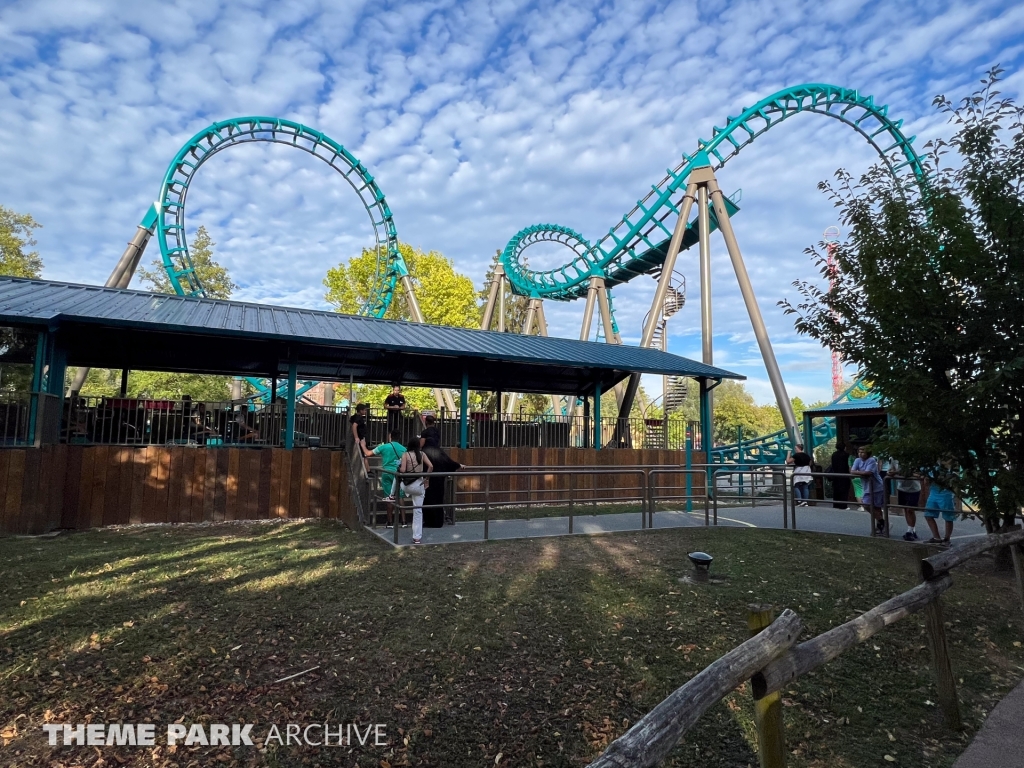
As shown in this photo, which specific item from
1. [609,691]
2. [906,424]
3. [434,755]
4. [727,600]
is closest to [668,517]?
[906,424]

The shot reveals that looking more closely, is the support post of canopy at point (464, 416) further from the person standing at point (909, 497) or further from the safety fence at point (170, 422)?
the person standing at point (909, 497)

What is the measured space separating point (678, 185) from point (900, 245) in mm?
17568

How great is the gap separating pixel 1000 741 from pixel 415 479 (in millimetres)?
6159

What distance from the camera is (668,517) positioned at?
1103cm

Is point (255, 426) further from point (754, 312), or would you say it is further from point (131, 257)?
point (754, 312)

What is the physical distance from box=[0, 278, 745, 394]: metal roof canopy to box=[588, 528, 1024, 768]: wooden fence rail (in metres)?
9.58

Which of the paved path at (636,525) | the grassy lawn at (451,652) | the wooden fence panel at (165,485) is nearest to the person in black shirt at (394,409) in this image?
the wooden fence panel at (165,485)

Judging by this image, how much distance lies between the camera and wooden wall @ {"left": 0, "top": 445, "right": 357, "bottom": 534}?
8609mm

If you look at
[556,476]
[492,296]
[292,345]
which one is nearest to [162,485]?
[292,345]

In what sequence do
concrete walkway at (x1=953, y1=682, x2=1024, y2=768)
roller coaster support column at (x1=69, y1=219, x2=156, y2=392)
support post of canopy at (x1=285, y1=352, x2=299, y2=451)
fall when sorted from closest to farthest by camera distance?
concrete walkway at (x1=953, y1=682, x2=1024, y2=768) → support post of canopy at (x1=285, y1=352, x2=299, y2=451) → roller coaster support column at (x1=69, y1=219, x2=156, y2=392)

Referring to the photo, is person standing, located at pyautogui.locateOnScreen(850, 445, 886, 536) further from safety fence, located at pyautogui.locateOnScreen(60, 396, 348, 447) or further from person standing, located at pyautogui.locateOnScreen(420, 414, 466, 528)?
safety fence, located at pyautogui.locateOnScreen(60, 396, 348, 447)

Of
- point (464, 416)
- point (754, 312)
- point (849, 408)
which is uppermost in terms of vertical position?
point (754, 312)

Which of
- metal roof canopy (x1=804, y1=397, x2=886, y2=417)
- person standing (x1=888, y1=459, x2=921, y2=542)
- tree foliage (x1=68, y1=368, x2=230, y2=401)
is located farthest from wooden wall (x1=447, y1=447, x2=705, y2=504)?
tree foliage (x1=68, y1=368, x2=230, y2=401)

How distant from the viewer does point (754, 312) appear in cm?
2116
